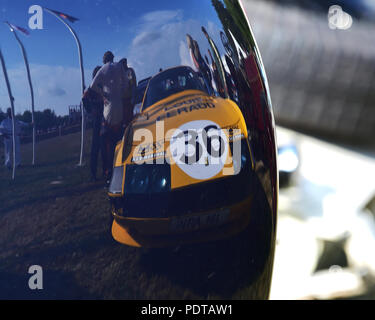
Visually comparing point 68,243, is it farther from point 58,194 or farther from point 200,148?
point 200,148

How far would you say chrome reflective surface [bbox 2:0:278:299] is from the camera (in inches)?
17.7

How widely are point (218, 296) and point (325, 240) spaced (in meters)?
0.84

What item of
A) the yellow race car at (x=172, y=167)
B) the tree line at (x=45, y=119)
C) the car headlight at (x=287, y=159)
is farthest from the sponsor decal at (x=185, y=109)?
the car headlight at (x=287, y=159)

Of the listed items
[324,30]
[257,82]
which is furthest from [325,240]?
[257,82]

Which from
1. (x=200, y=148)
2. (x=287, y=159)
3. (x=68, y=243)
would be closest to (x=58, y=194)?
(x=68, y=243)

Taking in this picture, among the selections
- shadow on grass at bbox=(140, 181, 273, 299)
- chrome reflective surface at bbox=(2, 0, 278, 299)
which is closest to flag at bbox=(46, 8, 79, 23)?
chrome reflective surface at bbox=(2, 0, 278, 299)

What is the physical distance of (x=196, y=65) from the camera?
18.5 inches

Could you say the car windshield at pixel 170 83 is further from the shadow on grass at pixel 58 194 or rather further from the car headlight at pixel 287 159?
the car headlight at pixel 287 159

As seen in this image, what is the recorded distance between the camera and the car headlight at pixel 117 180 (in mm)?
454

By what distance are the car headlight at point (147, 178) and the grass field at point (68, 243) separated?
3 centimetres

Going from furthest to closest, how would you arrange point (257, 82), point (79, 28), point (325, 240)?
point (325, 240), point (257, 82), point (79, 28)

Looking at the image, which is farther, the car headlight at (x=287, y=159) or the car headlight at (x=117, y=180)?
the car headlight at (x=287, y=159)

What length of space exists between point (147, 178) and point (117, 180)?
3 centimetres
